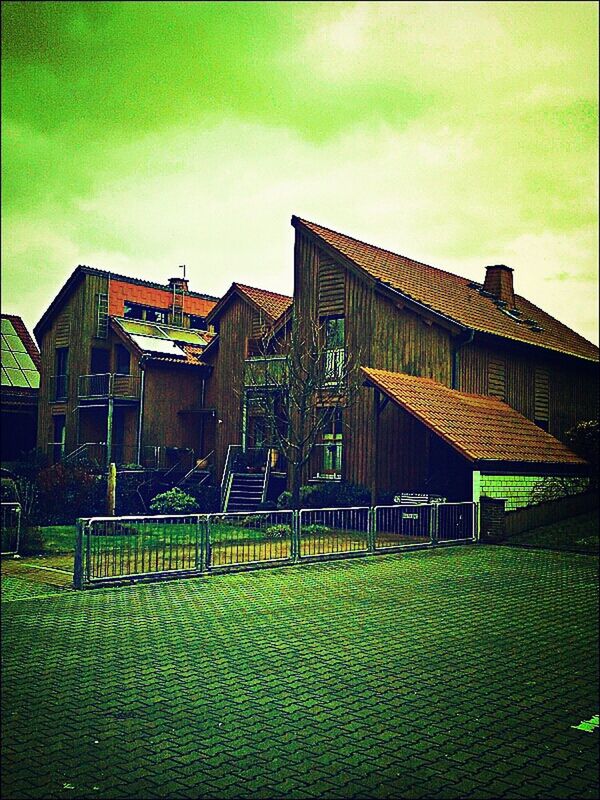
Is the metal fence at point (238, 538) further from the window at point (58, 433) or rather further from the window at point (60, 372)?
the window at point (60, 372)

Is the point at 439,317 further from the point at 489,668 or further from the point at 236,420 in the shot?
the point at 489,668

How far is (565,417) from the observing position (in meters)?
28.2

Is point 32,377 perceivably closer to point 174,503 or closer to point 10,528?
point 174,503

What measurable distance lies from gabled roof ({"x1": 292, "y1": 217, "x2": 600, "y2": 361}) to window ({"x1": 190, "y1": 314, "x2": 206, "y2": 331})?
8.61 metres

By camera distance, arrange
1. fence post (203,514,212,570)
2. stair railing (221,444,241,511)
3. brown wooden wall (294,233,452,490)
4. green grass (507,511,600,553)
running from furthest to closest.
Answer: stair railing (221,444,241,511) → brown wooden wall (294,233,452,490) → green grass (507,511,600,553) → fence post (203,514,212,570)

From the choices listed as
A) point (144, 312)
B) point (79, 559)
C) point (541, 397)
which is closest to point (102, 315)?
point (144, 312)

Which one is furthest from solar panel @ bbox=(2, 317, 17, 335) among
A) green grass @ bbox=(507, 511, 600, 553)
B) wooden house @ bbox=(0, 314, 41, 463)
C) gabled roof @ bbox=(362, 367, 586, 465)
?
green grass @ bbox=(507, 511, 600, 553)

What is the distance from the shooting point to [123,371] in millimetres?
30797

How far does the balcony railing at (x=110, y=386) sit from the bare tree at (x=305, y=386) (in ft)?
20.4

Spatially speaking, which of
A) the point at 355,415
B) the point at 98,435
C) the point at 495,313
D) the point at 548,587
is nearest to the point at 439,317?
the point at 355,415

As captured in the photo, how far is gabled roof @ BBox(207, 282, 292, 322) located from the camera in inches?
1133

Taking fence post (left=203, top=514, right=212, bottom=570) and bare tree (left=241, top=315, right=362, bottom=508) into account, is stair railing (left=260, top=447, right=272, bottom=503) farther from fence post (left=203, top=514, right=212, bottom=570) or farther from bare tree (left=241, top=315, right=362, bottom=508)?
fence post (left=203, top=514, right=212, bottom=570)

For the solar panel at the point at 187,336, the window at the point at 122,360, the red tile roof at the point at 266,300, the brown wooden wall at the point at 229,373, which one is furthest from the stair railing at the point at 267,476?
the window at the point at 122,360

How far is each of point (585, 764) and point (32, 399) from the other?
96.7ft
